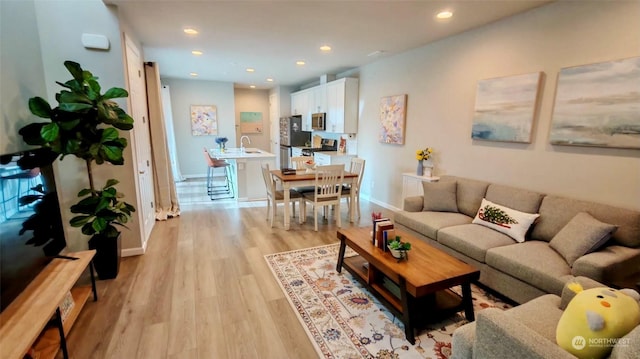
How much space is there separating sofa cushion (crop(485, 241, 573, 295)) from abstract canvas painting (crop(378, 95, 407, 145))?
2559 millimetres

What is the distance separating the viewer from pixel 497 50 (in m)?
3.26

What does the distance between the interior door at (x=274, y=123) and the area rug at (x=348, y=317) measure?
580 cm

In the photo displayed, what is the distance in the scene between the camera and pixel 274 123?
8969 mm

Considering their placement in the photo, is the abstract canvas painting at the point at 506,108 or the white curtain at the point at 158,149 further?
the white curtain at the point at 158,149

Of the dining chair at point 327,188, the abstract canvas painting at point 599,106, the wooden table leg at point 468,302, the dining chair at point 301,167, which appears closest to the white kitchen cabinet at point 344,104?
the dining chair at point 301,167

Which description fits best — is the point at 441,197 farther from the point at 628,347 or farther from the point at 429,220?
the point at 628,347

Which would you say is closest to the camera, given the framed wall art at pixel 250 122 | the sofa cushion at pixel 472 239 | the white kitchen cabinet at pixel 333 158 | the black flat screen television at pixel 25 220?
the black flat screen television at pixel 25 220

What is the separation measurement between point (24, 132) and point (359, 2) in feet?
9.27

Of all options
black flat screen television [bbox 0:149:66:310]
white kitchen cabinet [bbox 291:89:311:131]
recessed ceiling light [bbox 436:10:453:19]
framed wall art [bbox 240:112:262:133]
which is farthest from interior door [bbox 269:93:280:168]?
black flat screen television [bbox 0:149:66:310]

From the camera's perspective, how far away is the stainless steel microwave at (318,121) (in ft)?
21.4

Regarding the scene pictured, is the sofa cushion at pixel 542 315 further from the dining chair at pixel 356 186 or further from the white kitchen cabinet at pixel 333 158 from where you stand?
the white kitchen cabinet at pixel 333 158

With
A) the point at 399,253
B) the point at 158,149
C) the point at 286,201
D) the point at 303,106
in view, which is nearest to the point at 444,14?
the point at 399,253

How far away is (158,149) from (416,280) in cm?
426

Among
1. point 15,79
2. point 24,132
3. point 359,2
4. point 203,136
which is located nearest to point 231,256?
point 24,132
